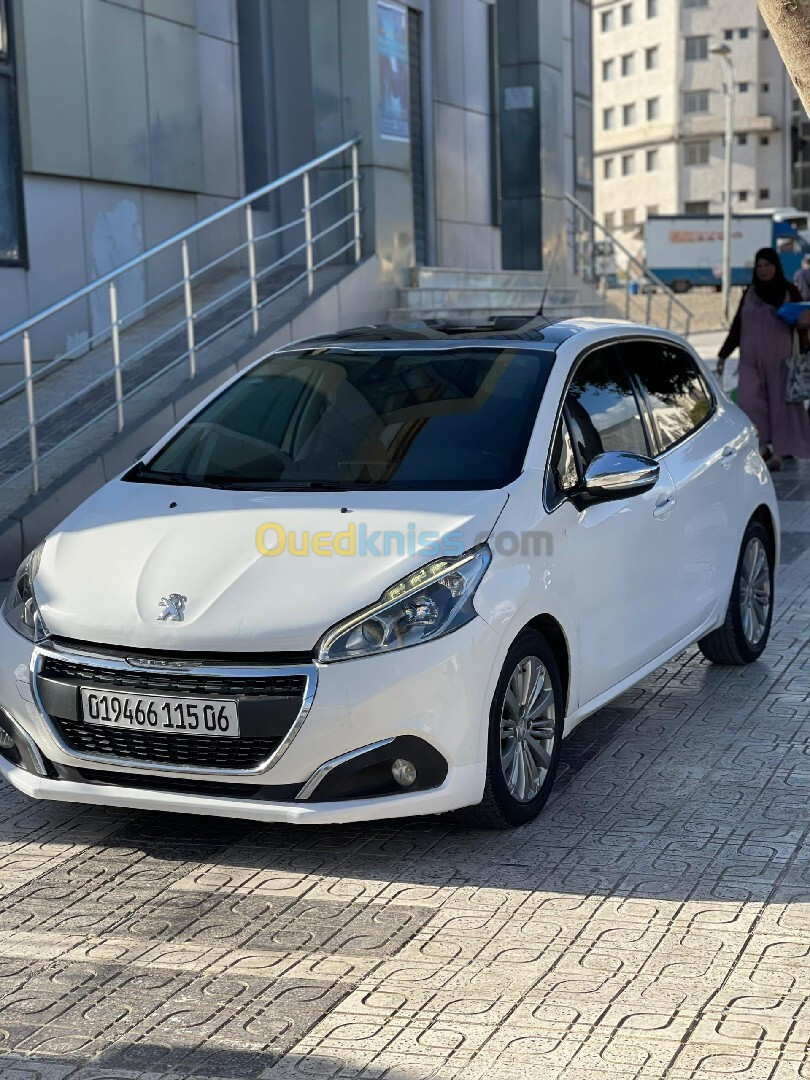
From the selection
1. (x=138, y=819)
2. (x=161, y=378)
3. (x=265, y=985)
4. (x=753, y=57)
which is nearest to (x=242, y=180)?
(x=161, y=378)

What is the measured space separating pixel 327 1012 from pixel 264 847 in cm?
125

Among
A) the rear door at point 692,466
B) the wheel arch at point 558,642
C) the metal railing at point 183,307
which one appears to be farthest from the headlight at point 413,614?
the metal railing at point 183,307

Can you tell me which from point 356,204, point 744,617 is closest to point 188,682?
point 744,617

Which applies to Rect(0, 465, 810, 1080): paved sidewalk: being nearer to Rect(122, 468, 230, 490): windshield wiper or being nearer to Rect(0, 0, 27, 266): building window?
Rect(122, 468, 230, 490): windshield wiper

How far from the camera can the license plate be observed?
4547mm

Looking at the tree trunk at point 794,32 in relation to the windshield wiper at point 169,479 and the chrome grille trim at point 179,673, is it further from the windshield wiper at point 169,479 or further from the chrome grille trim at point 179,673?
the chrome grille trim at point 179,673

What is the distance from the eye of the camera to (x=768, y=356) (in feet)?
43.9

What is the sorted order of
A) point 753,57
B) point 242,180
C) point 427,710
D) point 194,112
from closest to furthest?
point 427,710
point 194,112
point 242,180
point 753,57

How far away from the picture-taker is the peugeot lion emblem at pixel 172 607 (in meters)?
4.68

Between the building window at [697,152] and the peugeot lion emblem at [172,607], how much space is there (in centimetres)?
9406

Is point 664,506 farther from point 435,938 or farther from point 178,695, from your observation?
point 435,938

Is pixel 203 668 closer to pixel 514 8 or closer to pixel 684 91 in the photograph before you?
pixel 514 8

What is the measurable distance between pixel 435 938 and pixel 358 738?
0.63 meters

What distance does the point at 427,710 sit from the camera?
180 inches
